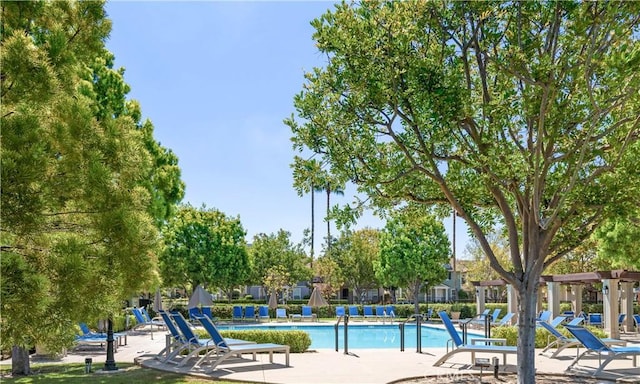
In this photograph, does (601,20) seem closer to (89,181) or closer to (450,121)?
(450,121)

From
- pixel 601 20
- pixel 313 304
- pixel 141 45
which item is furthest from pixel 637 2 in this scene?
pixel 313 304

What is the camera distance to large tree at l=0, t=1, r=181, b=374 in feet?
18.2

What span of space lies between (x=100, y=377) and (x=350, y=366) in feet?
17.0

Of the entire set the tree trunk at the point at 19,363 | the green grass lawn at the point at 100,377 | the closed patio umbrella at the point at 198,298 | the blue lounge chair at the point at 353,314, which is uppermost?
the closed patio umbrella at the point at 198,298

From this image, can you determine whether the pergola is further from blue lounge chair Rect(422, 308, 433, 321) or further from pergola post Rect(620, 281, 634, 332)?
blue lounge chair Rect(422, 308, 433, 321)

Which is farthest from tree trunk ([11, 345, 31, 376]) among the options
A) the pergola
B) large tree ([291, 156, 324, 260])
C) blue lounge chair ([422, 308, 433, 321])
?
blue lounge chair ([422, 308, 433, 321])

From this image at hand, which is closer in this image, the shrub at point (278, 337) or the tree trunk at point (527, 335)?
the tree trunk at point (527, 335)

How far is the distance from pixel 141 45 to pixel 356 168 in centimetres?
767

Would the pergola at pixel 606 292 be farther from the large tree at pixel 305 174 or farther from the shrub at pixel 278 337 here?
the large tree at pixel 305 174

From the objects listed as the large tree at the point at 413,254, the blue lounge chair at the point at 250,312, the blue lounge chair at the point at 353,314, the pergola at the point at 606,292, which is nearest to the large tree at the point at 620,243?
the pergola at the point at 606,292

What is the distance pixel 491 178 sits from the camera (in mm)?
9555

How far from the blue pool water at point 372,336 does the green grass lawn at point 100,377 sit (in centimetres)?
1029

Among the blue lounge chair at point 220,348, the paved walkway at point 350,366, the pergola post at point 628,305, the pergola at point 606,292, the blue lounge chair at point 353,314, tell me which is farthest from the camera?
the blue lounge chair at point 353,314

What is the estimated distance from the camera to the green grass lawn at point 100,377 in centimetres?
1120
